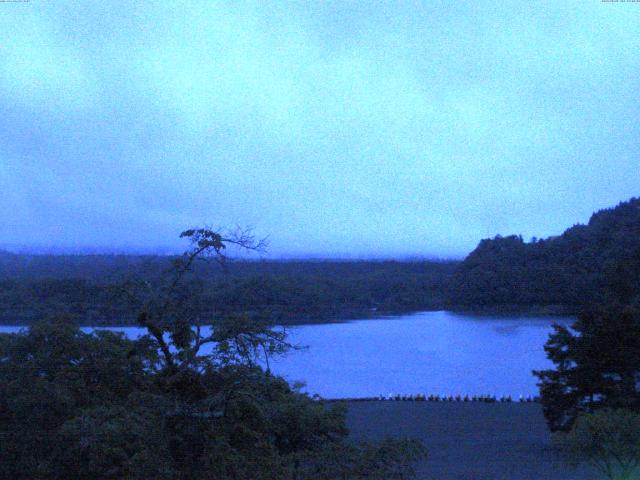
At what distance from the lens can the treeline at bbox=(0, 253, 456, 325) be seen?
7.57 meters

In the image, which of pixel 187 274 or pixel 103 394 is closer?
pixel 187 274

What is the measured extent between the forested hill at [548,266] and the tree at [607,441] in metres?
36.0

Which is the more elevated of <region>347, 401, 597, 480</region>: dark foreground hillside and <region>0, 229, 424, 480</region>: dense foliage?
<region>0, 229, 424, 480</region>: dense foliage

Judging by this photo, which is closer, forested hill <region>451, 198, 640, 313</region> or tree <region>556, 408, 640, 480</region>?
tree <region>556, 408, 640, 480</region>

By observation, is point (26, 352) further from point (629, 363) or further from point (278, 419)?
point (629, 363)

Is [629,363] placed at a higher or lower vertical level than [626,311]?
lower

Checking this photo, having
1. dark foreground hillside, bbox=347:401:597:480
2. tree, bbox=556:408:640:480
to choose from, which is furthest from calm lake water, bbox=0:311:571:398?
tree, bbox=556:408:640:480

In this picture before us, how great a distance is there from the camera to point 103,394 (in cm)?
847

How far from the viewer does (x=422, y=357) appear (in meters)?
33.4

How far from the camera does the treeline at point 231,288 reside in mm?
7566

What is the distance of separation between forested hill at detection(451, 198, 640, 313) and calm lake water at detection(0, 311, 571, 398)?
240 centimetres

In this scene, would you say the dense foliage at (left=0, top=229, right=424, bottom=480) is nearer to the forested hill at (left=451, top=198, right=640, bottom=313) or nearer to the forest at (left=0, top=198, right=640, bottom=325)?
the forest at (left=0, top=198, right=640, bottom=325)

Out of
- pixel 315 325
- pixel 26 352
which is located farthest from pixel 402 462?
pixel 315 325

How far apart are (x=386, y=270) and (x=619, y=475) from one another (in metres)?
46.6
